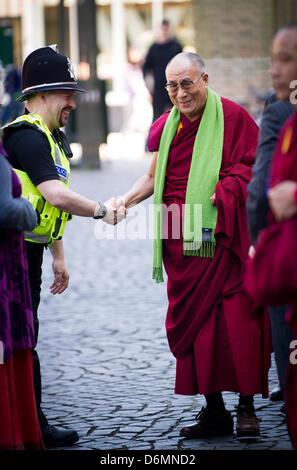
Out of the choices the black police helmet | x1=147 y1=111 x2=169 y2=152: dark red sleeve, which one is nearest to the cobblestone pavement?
x1=147 y1=111 x2=169 y2=152: dark red sleeve

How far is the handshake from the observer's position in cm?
530

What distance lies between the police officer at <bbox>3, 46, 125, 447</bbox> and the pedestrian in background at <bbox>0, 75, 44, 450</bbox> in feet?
1.64

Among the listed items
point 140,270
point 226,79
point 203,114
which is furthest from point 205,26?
point 203,114

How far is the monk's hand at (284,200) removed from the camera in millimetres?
3371

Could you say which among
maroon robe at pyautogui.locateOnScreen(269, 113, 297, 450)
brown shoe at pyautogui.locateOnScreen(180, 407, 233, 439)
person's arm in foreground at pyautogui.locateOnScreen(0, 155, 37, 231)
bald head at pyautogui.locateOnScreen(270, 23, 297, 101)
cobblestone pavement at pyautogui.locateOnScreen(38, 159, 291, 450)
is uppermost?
bald head at pyautogui.locateOnScreen(270, 23, 297, 101)

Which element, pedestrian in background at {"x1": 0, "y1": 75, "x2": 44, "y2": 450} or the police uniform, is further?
the police uniform

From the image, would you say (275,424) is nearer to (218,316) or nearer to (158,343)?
(218,316)

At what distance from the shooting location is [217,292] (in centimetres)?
516

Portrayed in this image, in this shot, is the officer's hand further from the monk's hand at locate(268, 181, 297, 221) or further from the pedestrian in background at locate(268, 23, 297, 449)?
the monk's hand at locate(268, 181, 297, 221)

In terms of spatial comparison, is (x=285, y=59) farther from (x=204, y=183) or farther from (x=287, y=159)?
(x=204, y=183)

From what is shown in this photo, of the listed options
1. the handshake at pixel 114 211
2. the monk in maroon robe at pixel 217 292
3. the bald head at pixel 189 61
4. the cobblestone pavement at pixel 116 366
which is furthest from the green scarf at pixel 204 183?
the cobblestone pavement at pixel 116 366

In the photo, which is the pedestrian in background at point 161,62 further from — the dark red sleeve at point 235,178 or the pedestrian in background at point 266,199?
the pedestrian in background at point 266,199

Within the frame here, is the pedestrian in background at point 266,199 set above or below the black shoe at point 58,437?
above

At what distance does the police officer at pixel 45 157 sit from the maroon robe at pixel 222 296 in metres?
0.54
